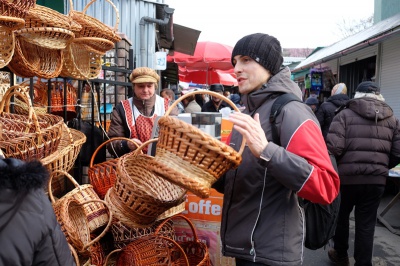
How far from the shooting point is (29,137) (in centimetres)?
191

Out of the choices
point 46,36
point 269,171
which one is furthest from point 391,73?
point 46,36

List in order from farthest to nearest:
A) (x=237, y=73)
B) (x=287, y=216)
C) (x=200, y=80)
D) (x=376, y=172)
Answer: (x=200, y=80) → (x=376, y=172) → (x=237, y=73) → (x=287, y=216)

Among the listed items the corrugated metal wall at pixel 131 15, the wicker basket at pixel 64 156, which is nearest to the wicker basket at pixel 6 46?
the wicker basket at pixel 64 156

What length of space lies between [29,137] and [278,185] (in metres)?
1.21

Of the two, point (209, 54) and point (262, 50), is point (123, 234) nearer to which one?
point (262, 50)

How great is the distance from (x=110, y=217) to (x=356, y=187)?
2.61 metres

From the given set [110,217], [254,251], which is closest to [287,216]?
[254,251]

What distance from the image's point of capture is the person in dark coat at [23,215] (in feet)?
3.92

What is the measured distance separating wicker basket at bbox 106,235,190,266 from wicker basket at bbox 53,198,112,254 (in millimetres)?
298

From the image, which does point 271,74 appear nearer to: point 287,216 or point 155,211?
point 287,216

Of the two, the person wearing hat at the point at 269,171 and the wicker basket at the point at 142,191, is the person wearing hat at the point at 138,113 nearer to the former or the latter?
Answer: the wicker basket at the point at 142,191

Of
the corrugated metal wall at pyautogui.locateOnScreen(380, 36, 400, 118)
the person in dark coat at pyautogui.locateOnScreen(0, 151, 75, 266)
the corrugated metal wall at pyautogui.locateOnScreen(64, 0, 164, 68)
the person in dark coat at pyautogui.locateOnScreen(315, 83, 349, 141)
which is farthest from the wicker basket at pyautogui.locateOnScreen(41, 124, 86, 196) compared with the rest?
the corrugated metal wall at pyautogui.locateOnScreen(380, 36, 400, 118)

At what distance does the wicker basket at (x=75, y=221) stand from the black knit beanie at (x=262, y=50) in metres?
1.26

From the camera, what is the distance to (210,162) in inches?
65.6
